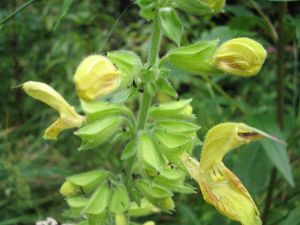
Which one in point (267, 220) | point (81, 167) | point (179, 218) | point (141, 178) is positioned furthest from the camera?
point (81, 167)

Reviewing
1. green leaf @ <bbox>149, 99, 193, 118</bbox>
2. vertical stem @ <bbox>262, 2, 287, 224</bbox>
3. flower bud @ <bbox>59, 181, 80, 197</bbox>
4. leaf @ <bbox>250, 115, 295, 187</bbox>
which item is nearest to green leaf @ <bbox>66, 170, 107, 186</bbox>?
flower bud @ <bbox>59, 181, 80, 197</bbox>

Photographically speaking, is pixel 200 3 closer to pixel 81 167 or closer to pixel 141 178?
pixel 141 178

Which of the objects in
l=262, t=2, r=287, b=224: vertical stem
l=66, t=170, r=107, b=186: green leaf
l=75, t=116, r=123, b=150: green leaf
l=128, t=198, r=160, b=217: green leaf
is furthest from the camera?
l=262, t=2, r=287, b=224: vertical stem

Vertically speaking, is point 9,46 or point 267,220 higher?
point 9,46

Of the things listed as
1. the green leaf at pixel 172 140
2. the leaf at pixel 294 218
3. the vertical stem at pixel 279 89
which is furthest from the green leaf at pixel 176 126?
the vertical stem at pixel 279 89

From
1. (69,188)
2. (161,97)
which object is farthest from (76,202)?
(161,97)

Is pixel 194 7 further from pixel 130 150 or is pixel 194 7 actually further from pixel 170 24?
pixel 130 150

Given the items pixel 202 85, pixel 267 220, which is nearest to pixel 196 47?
pixel 267 220

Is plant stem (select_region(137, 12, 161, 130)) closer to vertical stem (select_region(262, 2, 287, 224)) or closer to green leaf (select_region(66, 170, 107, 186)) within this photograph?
green leaf (select_region(66, 170, 107, 186))
